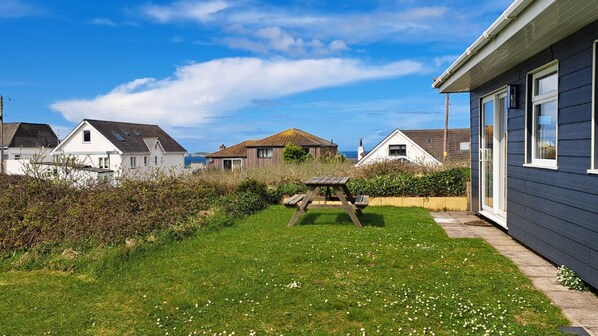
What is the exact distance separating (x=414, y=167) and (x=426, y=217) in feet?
13.1

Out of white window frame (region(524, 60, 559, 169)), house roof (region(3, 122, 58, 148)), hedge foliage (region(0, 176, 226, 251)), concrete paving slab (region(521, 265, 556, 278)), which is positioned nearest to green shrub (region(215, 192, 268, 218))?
hedge foliage (region(0, 176, 226, 251))

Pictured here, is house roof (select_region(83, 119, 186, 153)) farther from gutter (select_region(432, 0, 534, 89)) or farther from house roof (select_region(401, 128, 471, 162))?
gutter (select_region(432, 0, 534, 89))

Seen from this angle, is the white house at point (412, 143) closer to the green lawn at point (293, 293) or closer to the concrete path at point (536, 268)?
the concrete path at point (536, 268)

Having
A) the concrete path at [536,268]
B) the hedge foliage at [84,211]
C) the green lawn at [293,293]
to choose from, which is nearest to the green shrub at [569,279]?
the concrete path at [536,268]

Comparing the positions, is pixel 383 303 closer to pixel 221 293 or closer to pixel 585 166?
pixel 221 293

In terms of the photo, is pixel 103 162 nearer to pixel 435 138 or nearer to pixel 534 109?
pixel 435 138

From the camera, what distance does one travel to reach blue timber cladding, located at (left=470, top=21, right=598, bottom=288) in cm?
413

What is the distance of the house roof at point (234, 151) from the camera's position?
45.3 m

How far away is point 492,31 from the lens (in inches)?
189

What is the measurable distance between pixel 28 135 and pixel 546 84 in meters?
52.5

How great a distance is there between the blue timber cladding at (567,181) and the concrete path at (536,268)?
0.16 metres

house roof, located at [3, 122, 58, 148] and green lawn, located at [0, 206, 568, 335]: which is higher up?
house roof, located at [3, 122, 58, 148]

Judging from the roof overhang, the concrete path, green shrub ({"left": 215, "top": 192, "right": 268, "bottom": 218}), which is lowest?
the concrete path

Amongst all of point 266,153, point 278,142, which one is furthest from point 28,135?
point 278,142
